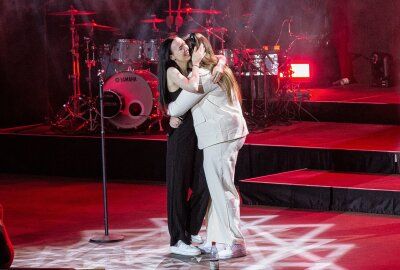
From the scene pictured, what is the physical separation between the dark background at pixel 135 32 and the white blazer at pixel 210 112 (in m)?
5.74

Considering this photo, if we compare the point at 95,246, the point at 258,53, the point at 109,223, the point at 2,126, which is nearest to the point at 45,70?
the point at 2,126

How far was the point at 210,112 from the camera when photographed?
6707 millimetres

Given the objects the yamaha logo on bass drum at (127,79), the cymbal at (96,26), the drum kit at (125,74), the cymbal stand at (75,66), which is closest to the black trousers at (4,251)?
the drum kit at (125,74)

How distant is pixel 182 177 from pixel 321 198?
6.58 feet

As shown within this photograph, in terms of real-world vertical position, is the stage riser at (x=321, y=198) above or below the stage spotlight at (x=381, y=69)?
below

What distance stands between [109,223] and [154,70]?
521 cm

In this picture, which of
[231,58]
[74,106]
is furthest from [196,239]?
[231,58]

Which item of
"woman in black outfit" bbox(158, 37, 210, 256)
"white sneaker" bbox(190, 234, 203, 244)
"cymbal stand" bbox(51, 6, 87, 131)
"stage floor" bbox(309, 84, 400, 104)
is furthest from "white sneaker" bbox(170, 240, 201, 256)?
"stage floor" bbox(309, 84, 400, 104)

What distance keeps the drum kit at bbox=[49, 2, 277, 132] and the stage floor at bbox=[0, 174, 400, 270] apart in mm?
1819

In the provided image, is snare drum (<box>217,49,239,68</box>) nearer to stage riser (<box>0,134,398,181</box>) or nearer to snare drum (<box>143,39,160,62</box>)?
snare drum (<box>143,39,160,62</box>)

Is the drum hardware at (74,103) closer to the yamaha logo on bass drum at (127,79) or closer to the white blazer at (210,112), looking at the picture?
the yamaha logo on bass drum at (127,79)

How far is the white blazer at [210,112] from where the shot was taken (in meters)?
6.67

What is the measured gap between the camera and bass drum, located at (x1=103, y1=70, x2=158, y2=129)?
37.7 feet

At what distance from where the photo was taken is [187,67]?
22.8 ft
